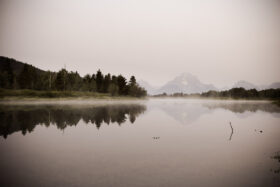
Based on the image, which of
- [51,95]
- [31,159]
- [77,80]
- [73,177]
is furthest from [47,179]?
[77,80]

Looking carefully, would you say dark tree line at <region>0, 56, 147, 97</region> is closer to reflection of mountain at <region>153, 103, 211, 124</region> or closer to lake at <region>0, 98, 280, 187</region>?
reflection of mountain at <region>153, 103, 211, 124</region>

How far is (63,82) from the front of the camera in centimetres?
14575

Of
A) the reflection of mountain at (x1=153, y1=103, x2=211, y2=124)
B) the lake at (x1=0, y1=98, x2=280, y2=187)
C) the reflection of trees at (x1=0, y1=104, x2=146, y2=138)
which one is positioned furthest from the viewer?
the reflection of mountain at (x1=153, y1=103, x2=211, y2=124)

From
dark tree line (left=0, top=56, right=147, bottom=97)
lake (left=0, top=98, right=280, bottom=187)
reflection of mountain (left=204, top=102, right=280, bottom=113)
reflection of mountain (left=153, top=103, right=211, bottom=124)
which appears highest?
dark tree line (left=0, top=56, right=147, bottom=97)

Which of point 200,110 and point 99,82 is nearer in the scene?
point 200,110

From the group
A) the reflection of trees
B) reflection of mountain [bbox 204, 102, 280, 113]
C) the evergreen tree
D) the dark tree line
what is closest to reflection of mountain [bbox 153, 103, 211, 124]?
the reflection of trees

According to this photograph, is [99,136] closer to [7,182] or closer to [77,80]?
[7,182]

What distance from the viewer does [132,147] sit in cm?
2161

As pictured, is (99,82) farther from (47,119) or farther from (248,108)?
(47,119)

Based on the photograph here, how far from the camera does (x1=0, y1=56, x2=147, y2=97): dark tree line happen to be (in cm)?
14801

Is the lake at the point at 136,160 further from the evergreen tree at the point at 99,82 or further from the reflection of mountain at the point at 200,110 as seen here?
the evergreen tree at the point at 99,82

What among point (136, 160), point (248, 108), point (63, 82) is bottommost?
point (136, 160)

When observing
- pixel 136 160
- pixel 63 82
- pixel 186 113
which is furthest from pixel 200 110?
pixel 63 82

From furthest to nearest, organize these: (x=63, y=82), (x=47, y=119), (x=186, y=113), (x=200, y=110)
→ (x=63, y=82) → (x=200, y=110) → (x=186, y=113) → (x=47, y=119)
